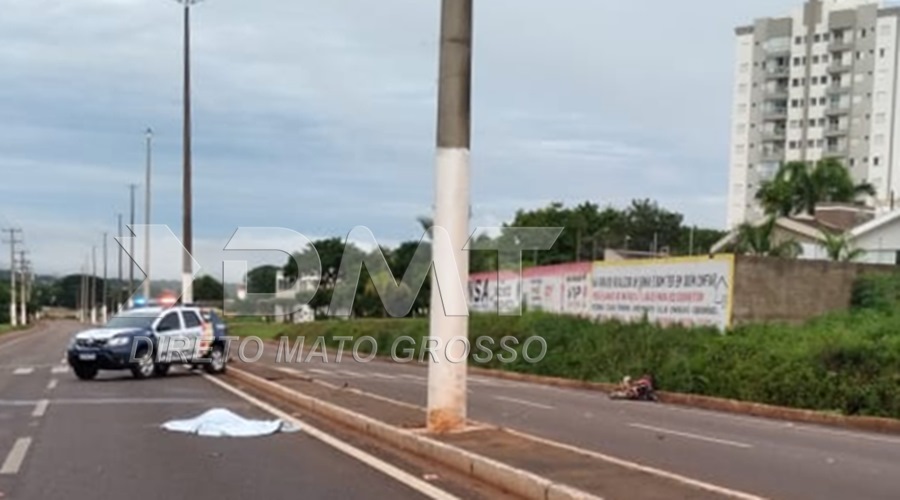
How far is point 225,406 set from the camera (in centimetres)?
1844

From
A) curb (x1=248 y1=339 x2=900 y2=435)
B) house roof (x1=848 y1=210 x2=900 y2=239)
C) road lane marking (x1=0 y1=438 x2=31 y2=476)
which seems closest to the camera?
road lane marking (x1=0 y1=438 x2=31 y2=476)

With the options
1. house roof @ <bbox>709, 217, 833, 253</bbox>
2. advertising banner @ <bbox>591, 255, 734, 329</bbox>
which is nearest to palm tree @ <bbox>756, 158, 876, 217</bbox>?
house roof @ <bbox>709, 217, 833, 253</bbox>

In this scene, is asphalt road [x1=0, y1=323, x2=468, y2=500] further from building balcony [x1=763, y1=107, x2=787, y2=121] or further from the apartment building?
building balcony [x1=763, y1=107, x2=787, y2=121]

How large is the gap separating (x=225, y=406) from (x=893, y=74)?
370ft

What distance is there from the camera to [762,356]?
25.9 meters

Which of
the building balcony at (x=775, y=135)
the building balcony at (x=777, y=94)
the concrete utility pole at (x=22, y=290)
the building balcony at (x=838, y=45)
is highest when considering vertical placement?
the building balcony at (x=838, y=45)

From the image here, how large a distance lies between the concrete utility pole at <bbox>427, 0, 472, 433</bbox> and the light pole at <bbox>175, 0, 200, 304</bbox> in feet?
70.3

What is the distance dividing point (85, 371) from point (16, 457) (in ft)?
50.3

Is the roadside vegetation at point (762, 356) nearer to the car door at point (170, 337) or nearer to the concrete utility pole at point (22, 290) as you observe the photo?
the car door at point (170, 337)

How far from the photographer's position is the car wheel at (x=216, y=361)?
92.9ft

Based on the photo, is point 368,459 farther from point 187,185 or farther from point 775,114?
point 775,114

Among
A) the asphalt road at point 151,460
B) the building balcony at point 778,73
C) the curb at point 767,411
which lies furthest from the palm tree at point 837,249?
the building balcony at point 778,73

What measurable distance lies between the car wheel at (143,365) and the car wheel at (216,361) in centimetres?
169

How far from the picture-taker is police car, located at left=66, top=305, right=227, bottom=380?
26328 mm
